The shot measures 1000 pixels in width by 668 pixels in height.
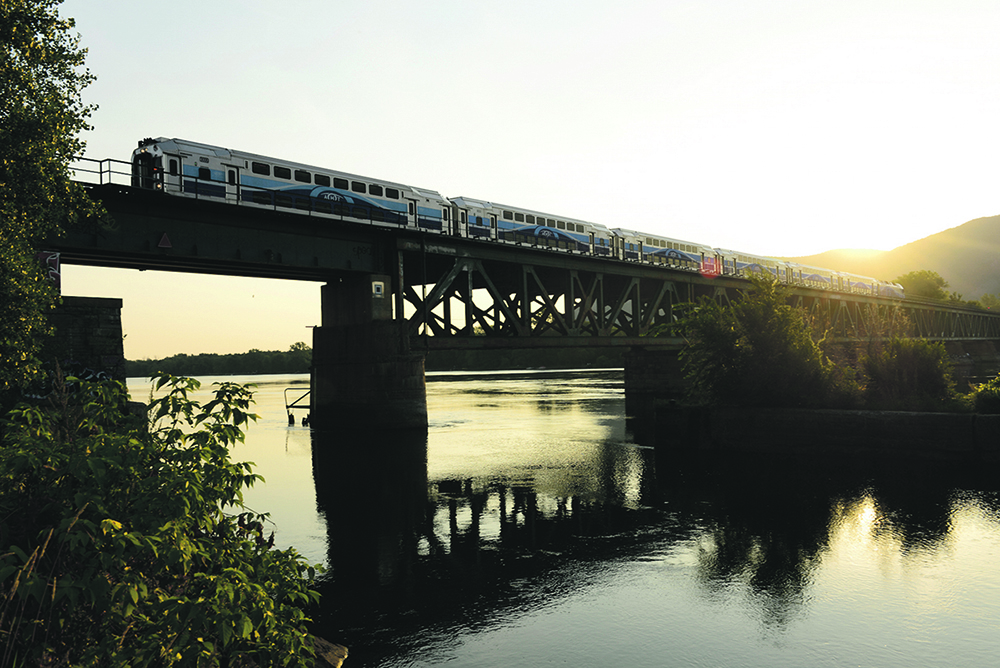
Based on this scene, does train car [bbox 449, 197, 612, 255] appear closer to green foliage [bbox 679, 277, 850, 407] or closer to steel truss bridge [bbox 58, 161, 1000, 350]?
steel truss bridge [bbox 58, 161, 1000, 350]

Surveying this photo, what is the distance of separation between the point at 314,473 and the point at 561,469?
11.5 m

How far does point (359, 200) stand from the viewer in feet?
139

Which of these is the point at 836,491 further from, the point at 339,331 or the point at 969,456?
the point at 339,331

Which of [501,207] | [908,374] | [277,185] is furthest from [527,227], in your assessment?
[908,374]

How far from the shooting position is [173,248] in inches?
1356

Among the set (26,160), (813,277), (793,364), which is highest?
(813,277)

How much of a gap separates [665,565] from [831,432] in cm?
1692

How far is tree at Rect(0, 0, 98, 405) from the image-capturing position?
615 inches

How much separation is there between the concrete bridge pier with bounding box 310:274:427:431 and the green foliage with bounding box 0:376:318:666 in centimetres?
3493

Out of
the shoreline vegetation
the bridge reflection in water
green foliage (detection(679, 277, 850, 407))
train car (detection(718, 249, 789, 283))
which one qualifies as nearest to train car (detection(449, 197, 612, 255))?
the shoreline vegetation

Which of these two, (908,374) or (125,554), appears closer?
(125,554)

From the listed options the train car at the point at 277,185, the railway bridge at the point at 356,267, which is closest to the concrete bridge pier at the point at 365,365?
the railway bridge at the point at 356,267

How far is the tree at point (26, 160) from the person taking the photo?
51.2ft

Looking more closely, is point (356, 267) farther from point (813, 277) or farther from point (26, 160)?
point (813, 277)
